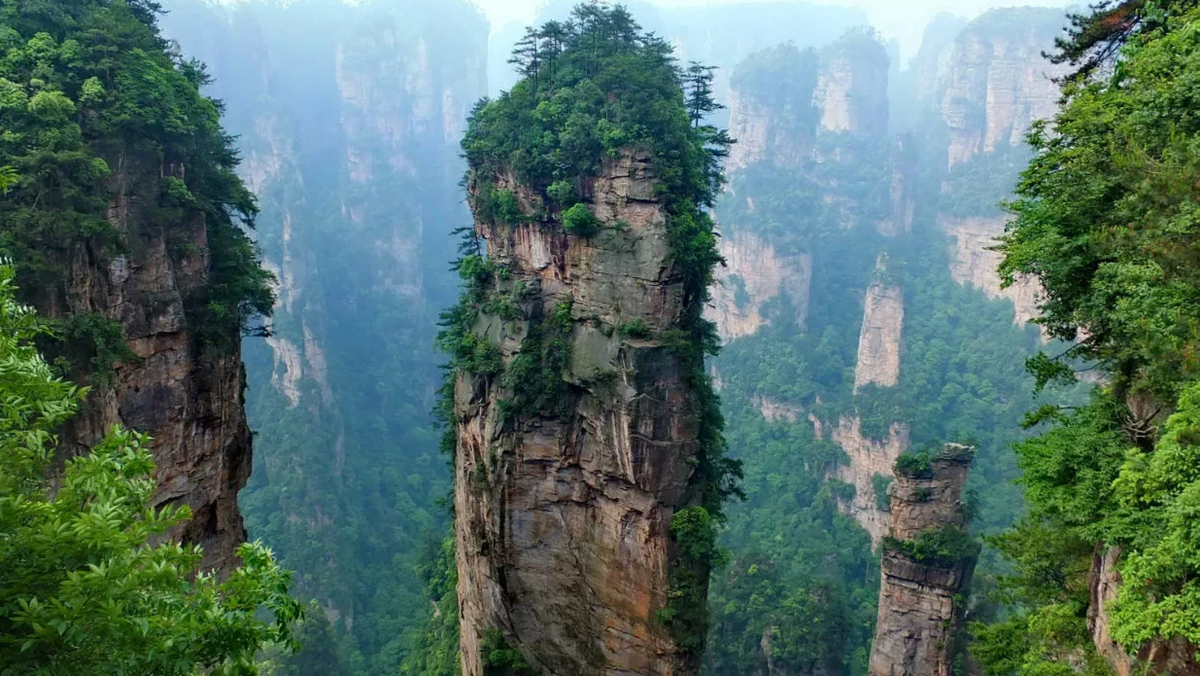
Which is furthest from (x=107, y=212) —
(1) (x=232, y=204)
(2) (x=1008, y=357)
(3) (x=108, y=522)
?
(2) (x=1008, y=357)

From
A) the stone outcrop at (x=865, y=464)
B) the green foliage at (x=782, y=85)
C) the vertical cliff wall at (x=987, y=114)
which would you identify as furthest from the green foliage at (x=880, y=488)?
the green foliage at (x=782, y=85)

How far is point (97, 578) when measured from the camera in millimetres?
4555

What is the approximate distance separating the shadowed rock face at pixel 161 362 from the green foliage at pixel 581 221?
8.10m

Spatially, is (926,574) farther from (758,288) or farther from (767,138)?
(767,138)

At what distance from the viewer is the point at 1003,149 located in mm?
67875

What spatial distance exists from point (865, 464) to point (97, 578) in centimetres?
4553

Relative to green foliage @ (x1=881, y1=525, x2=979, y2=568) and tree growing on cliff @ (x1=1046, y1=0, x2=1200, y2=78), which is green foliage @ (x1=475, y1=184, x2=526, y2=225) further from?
green foliage @ (x1=881, y1=525, x2=979, y2=568)

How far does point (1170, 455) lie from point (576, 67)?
55.6 ft

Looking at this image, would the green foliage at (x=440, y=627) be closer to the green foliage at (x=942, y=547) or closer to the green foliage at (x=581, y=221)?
the green foliage at (x=581, y=221)

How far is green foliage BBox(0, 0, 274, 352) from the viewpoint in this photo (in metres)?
12.4

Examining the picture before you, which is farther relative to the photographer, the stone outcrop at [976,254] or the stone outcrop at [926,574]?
the stone outcrop at [976,254]

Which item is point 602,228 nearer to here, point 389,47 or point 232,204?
point 232,204

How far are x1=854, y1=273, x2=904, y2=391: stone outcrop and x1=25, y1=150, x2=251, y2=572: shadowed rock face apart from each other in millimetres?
42243

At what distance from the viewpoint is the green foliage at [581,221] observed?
1766cm
